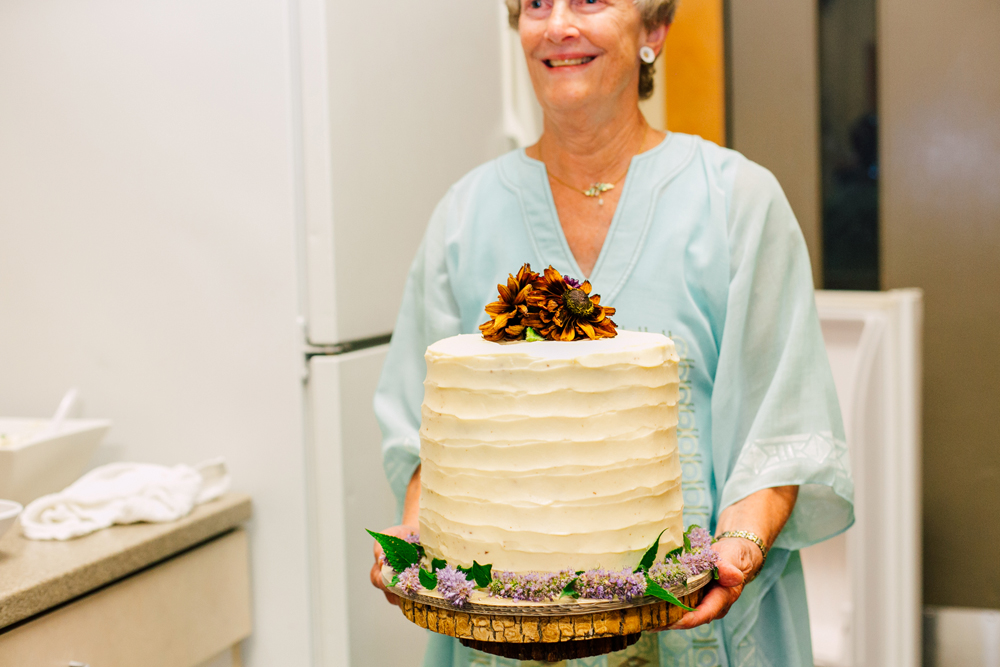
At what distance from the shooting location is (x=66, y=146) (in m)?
1.61

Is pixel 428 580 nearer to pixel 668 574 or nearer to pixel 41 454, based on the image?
pixel 668 574

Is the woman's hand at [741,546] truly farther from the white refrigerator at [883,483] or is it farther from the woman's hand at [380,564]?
the white refrigerator at [883,483]

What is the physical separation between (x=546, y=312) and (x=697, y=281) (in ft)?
1.06

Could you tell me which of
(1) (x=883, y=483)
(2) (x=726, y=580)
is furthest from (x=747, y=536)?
(1) (x=883, y=483)

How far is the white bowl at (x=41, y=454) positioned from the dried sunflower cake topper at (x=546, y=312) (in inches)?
36.2

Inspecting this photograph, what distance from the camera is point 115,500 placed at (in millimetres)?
1408

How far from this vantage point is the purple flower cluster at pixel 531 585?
74cm

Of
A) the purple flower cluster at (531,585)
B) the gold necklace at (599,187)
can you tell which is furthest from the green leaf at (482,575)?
the gold necklace at (599,187)

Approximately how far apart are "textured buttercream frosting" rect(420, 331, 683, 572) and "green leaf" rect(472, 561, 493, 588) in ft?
0.06

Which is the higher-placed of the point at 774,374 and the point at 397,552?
the point at 774,374

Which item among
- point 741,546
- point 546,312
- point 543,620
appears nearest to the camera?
point 543,620

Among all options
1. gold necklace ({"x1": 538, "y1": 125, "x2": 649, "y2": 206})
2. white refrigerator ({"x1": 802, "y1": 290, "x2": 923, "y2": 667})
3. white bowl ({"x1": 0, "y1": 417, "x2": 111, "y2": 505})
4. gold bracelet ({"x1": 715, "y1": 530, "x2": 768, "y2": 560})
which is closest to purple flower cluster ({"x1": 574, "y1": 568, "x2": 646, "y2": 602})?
gold bracelet ({"x1": 715, "y1": 530, "x2": 768, "y2": 560})

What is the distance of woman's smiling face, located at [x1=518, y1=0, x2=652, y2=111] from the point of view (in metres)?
1.03

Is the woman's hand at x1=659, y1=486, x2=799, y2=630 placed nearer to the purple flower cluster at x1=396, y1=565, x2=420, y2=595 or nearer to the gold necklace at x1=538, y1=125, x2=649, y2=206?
the purple flower cluster at x1=396, y1=565, x2=420, y2=595
